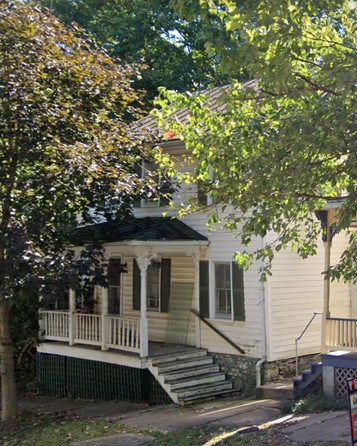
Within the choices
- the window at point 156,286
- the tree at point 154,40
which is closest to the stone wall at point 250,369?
the window at point 156,286

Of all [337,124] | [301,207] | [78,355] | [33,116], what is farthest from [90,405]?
[337,124]

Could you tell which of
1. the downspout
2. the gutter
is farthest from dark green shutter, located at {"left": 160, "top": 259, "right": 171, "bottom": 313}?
the gutter

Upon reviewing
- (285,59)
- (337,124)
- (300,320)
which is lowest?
(300,320)

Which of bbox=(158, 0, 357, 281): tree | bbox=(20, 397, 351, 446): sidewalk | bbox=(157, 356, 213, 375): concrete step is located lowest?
bbox=(20, 397, 351, 446): sidewalk

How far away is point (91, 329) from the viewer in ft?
50.4

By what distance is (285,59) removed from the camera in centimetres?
672

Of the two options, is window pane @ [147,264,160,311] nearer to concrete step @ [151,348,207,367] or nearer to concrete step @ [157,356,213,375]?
concrete step @ [151,348,207,367]

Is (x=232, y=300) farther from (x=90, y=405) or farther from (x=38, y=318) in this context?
(x=38, y=318)

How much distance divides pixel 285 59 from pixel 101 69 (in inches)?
260

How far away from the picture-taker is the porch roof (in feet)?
44.9

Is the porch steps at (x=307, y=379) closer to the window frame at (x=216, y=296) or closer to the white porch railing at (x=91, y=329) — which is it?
the window frame at (x=216, y=296)

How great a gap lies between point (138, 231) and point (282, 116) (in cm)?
680

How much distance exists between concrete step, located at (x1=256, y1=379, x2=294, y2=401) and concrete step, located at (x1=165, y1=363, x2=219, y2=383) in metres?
1.44

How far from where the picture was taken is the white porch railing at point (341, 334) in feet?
→ 38.7
